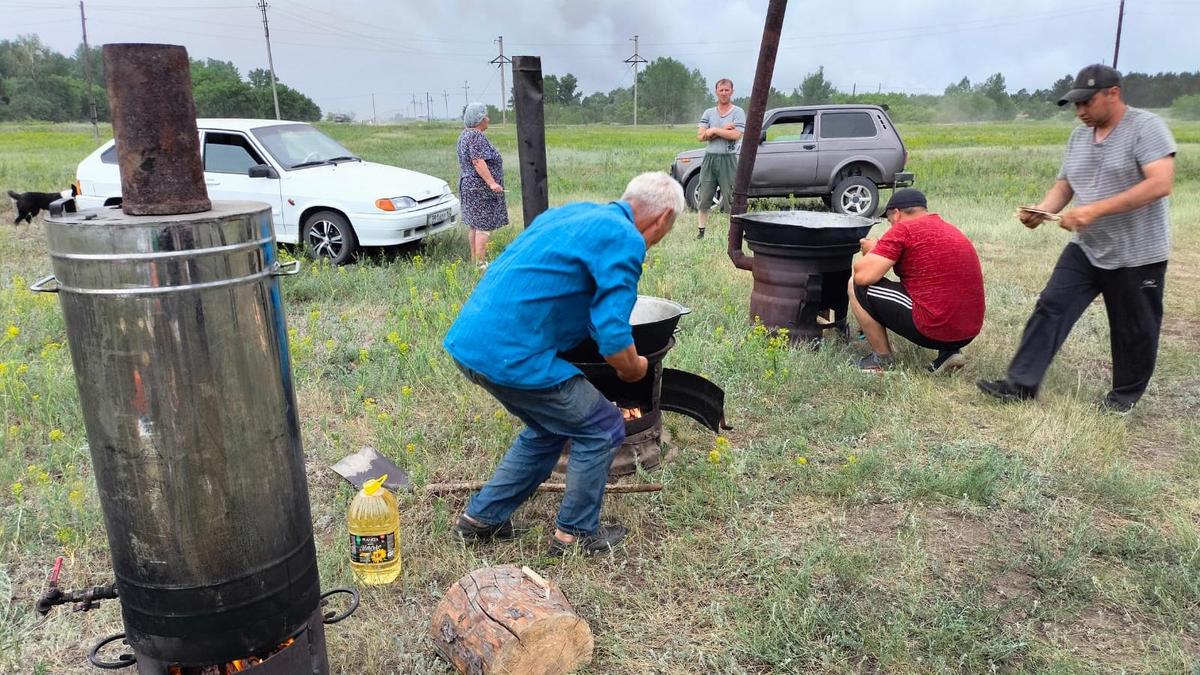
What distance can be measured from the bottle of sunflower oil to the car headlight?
19.2ft

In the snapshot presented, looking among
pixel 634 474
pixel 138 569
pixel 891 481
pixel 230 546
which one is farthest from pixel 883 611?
pixel 138 569

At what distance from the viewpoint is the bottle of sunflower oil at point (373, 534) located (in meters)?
3.22

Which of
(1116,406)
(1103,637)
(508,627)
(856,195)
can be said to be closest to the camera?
(508,627)

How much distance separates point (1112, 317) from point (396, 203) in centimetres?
662

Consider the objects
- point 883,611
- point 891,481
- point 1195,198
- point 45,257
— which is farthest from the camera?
point 1195,198

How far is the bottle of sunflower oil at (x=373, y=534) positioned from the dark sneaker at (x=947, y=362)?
153 inches

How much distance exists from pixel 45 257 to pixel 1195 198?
57.9 feet

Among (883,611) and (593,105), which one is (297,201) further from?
(593,105)

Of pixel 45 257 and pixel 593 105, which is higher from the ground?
pixel 593 105

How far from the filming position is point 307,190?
344 inches

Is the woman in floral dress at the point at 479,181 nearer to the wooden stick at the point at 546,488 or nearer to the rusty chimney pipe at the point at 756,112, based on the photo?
the rusty chimney pipe at the point at 756,112

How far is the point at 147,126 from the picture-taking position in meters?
1.86

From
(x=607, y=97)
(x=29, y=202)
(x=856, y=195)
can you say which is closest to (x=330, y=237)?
(x=29, y=202)

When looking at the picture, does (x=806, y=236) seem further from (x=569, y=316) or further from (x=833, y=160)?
(x=833, y=160)
